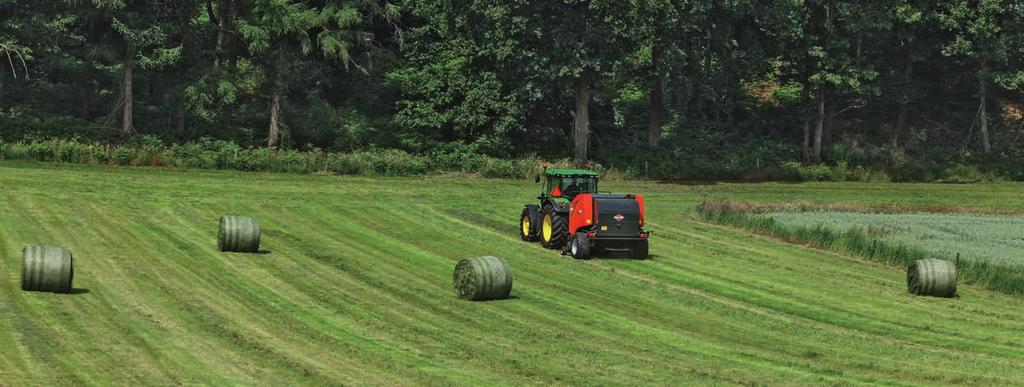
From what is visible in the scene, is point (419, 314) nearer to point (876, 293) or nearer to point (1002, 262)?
point (876, 293)

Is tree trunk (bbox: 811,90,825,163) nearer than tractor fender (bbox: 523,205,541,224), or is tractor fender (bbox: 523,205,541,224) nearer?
tractor fender (bbox: 523,205,541,224)

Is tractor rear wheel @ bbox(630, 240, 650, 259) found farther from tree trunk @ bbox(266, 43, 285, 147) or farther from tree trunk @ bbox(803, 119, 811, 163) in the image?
tree trunk @ bbox(803, 119, 811, 163)

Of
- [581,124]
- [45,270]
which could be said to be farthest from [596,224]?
[581,124]

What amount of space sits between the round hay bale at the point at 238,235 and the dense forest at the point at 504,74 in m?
29.3

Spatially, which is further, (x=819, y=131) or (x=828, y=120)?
(x=828, y=120)

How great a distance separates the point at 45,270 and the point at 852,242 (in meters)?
23.8

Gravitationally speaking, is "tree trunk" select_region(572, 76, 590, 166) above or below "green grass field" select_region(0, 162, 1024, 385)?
above

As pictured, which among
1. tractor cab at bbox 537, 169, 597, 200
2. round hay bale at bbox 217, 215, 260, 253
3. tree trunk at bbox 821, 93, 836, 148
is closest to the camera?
round hay bale at bbox 217, 215, 260, 253

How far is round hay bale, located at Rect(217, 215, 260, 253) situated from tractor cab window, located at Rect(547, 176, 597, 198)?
348 inches

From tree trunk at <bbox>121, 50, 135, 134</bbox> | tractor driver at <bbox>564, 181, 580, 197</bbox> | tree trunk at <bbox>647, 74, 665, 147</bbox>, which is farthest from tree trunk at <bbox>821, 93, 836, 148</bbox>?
tractor driver at <bbox>564, 181, 580, 197</bbox>

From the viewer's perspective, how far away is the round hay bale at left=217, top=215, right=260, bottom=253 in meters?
34.3

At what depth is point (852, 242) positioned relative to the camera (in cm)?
3984

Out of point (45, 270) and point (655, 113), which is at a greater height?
point (655, 113)

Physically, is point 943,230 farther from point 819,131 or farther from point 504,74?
point 819,131
